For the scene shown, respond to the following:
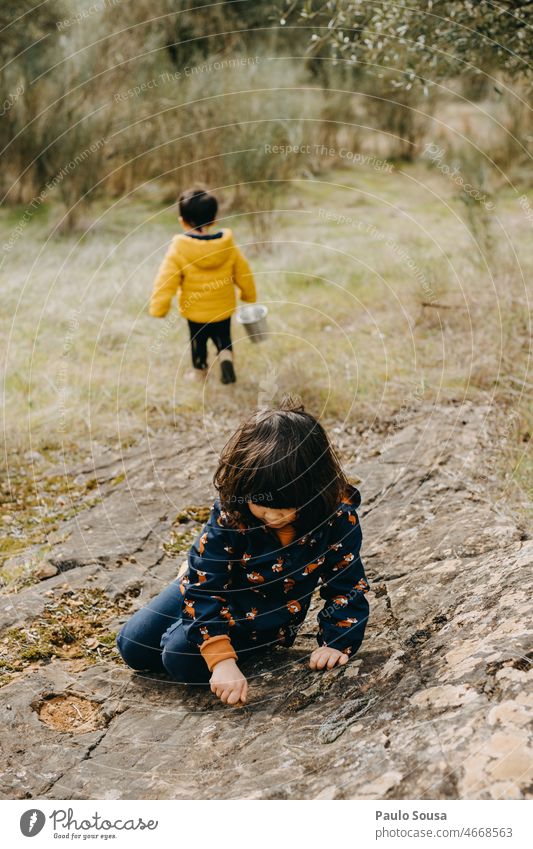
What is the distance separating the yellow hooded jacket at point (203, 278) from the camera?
5.15m

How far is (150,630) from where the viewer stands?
2.67 metres

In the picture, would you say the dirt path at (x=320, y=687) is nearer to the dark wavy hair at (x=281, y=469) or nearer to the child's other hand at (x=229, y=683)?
the child's other hand at (x=229, y=683)

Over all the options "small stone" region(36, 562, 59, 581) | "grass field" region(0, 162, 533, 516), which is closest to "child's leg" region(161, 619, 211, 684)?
"small stone" region(36, 562, 59, 581)

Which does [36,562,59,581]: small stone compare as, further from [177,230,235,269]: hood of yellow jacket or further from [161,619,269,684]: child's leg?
[177,230,235,269]: hood of yellow jacket

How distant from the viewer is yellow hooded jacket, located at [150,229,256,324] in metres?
5.15

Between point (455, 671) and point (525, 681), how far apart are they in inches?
8.2

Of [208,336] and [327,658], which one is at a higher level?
[208,336]

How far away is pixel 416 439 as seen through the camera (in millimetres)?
4207

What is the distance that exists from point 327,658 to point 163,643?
1.73ft

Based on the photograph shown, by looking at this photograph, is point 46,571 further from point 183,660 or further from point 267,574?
point 267,574

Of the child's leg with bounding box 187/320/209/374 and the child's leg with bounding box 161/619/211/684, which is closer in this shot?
the child's leg with bounding box 161/619/211/684

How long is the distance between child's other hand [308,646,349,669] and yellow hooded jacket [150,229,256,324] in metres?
3.03

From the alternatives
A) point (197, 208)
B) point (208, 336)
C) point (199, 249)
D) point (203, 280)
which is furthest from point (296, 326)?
point (197, 208)

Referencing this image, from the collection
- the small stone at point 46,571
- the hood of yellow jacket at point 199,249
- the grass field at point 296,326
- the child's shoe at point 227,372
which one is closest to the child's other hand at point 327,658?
the small stone at point 46,571
